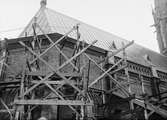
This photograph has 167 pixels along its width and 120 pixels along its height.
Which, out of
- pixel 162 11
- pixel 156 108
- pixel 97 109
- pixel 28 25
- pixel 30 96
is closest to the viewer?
pixel 30 96

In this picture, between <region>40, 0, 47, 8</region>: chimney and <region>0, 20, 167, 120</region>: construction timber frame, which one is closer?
<region>0, 20, 167, 120</region>: construction timber frame

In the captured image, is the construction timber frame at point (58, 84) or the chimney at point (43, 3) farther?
the chimney at point (43, 3)

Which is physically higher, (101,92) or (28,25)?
(28,25)

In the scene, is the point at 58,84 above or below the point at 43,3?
below

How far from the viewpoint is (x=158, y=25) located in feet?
117

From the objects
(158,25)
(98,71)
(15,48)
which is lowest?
(98,71)

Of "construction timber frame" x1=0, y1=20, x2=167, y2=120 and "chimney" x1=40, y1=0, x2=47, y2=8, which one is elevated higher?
"chimney" x1=40, y1=0, x2=47, y2=8

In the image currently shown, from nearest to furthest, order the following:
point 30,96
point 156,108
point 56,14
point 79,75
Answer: point 79,75, point 30,96, point 156,108, point 56,14

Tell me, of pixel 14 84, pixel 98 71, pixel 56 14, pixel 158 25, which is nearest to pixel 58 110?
pixel 14 84

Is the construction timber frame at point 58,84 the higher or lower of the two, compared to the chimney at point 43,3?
lower

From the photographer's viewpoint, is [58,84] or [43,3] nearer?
[58,84]

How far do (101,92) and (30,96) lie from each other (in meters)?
5.48

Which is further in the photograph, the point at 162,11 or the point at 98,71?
the point at 162,11

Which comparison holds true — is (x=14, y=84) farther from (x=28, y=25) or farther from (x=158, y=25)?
(x=158, y=25)
